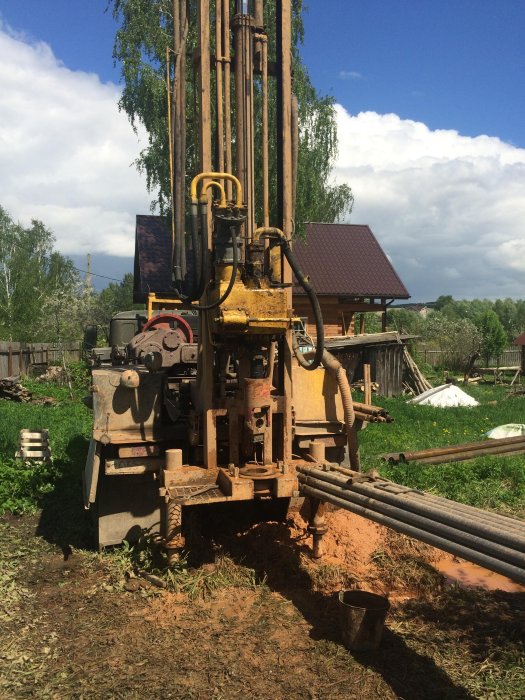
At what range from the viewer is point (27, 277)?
130ft

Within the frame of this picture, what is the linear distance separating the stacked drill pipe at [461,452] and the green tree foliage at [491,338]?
2191 centimetres

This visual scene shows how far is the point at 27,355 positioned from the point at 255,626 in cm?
2121

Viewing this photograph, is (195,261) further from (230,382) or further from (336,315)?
(336,315)

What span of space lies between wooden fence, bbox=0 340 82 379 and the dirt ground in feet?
53.5

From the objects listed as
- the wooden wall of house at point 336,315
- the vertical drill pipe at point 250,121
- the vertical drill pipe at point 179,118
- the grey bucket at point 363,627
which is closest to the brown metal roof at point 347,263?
the wooden wall of house at point 336,315

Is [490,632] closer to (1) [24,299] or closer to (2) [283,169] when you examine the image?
(2) [283,169]

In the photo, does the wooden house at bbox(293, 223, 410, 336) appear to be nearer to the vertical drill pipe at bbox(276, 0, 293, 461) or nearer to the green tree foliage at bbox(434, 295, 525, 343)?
the vertical drill pipe at bbox(276, 0, 293, 461)

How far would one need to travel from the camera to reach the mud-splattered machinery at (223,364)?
461cm

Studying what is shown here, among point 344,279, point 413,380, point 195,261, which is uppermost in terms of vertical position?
point 344,279

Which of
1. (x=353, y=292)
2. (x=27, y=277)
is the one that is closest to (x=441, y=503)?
(x=353, y=292)

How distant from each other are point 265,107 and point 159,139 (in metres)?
17.4

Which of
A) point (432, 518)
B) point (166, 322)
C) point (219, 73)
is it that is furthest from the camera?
point (166, 322)

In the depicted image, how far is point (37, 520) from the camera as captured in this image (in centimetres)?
692

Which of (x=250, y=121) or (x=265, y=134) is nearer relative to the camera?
(x=250, y=121)
